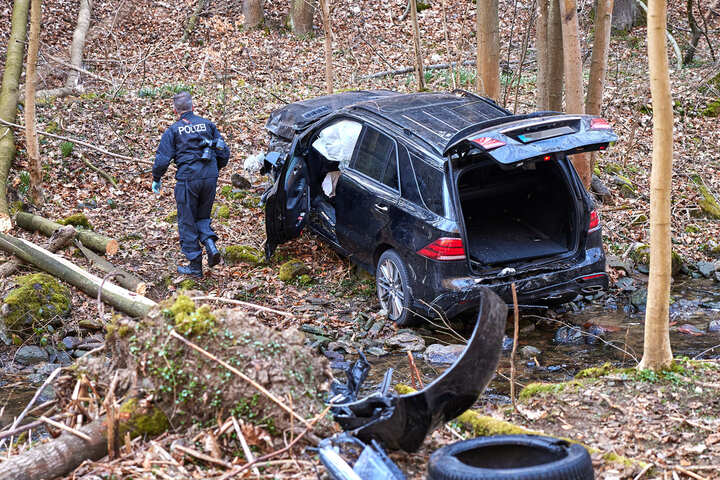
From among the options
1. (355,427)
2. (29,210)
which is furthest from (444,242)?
(29,210)

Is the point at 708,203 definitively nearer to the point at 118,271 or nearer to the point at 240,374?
the point at 118,271

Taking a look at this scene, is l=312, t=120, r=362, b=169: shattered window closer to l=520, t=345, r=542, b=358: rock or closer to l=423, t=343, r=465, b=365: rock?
l=423, t=343, r=465, b=365: rock

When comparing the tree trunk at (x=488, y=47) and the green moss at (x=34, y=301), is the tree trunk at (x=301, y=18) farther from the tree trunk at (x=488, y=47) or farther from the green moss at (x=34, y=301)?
the green moss at (x=34, y=301)

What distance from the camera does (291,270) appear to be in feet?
27.0

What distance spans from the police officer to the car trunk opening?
2928 mm

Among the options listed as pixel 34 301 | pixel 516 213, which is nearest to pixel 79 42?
pixel 34 301

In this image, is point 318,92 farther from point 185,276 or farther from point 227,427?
point 227,427

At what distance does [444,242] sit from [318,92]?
8.39 m

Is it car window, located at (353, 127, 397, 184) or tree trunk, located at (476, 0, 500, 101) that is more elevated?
tree trunk, located at (476, 0, 500, 101)

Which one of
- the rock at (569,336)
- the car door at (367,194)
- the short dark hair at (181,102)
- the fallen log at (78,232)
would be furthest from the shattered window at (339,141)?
the rock at (569,336)

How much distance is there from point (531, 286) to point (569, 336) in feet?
2.43

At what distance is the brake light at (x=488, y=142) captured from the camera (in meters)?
5.91

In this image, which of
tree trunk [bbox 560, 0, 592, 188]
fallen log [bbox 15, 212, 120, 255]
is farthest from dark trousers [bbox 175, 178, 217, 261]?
tree trunk [bbox 560, 0, 592, 188]

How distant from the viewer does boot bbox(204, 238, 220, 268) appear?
8320 mm
